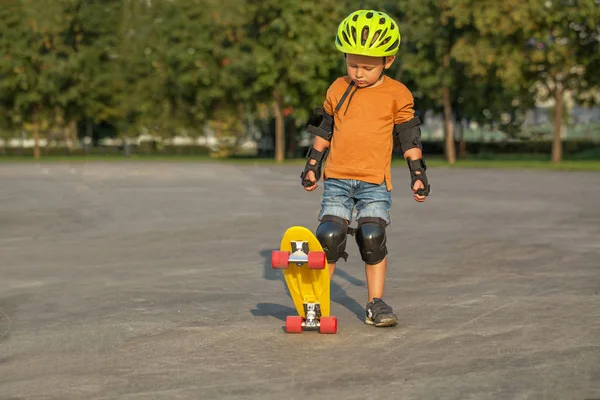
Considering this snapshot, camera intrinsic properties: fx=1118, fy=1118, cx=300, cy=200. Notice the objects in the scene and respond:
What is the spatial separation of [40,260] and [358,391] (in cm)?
670

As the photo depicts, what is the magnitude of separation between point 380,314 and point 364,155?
3.27 feet

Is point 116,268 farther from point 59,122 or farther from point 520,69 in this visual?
point 59,122

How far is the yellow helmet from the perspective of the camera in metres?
6.67

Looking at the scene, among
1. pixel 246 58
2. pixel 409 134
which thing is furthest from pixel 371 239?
pixel 246 58

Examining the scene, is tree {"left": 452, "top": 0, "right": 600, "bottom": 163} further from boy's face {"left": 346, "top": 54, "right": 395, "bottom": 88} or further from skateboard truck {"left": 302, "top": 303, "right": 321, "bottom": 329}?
skateboard truck {"left": 302, "top": 303, "right": 321, "bottom": 329}

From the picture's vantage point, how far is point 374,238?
6.90 meters

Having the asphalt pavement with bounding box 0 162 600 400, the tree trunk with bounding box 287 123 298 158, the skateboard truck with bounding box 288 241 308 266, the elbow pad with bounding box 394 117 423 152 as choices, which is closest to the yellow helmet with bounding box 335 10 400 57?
the elbow pad with bounding box 394 117 423 152

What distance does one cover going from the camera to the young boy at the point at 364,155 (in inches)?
271

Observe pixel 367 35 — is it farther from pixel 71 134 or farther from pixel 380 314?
pixel 71 134

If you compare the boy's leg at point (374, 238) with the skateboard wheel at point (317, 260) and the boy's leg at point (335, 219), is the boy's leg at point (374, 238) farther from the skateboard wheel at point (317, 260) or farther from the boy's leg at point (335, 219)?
the skateboard wheel at point (317, 260)

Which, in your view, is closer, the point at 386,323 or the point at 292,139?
the point at 386,323

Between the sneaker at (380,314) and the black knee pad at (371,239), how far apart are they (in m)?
0.27

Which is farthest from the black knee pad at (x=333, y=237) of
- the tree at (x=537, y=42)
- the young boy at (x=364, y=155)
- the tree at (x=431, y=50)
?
the tree at (x=431, y=50)

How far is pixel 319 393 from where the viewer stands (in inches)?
204
